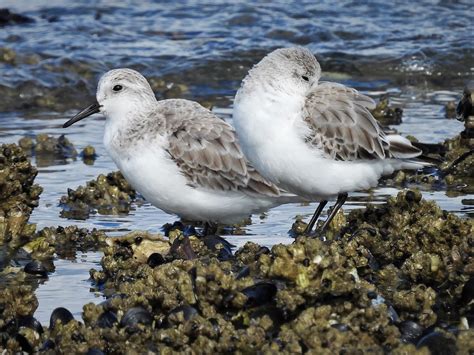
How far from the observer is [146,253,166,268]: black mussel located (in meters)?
5.99

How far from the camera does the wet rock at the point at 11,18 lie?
14.3m

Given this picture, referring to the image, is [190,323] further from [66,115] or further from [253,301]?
[66,115]

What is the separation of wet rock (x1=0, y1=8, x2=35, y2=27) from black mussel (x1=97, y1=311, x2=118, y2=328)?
10215 millimetres

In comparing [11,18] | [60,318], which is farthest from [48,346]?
[11,18]

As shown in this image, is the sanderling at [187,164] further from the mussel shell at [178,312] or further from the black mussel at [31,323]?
the mussel shell at [178,312]

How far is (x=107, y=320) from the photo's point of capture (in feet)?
15.6

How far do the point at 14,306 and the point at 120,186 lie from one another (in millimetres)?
3105

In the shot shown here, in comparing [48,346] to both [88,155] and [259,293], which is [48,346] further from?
[88,155]

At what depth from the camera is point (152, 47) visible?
13820mm

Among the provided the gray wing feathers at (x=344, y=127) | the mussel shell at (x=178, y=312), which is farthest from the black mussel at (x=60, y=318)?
the gray wing feathers at (x=344, y=127)

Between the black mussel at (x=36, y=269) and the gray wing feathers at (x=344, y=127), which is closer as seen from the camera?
the black mussel at (x=36, y=269)

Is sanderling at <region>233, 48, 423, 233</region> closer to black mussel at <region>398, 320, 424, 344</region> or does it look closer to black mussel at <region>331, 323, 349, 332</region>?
black mussel at <region>398, 320, 424, 344</region>

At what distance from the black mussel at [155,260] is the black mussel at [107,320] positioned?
1173mm

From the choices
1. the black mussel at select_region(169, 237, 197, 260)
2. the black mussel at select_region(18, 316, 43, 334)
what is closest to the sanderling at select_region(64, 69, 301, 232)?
the black mussel at select_region(169, 237, 197, 260)
